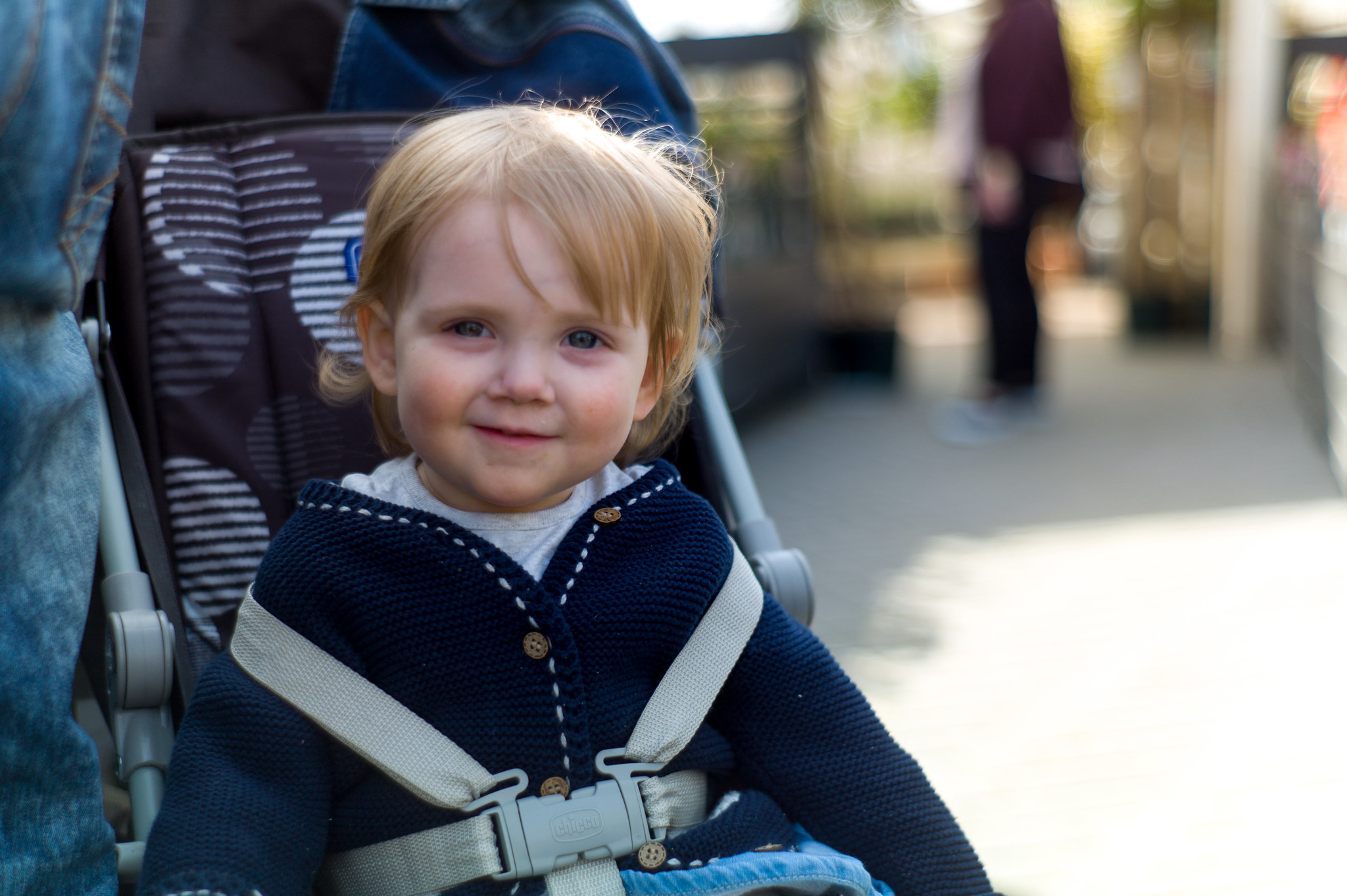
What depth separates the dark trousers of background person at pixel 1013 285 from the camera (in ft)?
18.2

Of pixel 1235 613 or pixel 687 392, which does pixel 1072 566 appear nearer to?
pixel 1235 613

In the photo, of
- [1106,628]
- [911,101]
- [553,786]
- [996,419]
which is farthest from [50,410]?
[911,101]

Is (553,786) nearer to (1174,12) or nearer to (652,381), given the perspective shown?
(652,381)

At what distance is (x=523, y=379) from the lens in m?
1.23

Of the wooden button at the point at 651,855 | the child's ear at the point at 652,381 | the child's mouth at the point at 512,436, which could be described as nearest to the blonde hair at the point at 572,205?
the child's ear at the point at 652,381

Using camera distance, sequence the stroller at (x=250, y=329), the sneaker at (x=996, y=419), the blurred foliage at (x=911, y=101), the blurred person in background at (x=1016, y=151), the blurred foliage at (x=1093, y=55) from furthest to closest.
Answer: the blurred foliage at (x=911, y=101) → the blurred foliage at (x=1093, y=55) → the sneaker at (x=996, y=419) → the blurred person in background at (x=1016, y=151) → the stroller at (x=250, y=329)

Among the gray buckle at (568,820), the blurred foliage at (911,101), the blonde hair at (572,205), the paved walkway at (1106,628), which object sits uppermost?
the blonde hair at (572,205)

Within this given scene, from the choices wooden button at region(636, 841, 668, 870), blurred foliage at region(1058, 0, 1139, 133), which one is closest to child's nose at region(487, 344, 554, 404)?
wooden button at region(636, 841, 668, 870)

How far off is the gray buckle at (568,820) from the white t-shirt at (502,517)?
222 mm

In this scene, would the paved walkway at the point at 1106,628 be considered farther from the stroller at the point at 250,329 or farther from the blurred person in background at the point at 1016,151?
the stroller at the point at 250,329

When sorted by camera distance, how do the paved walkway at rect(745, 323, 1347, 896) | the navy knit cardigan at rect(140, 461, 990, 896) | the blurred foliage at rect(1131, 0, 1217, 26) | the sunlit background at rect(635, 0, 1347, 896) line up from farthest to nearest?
the blurred foliage at rect(1131, 0, 1217, 26), the sunlit background at rect(635, 0, 1347, 896), the paved walkway at rect(745, 323, 1347, 896), the navy knit cardigan at rect(140, 461, 990, 896)

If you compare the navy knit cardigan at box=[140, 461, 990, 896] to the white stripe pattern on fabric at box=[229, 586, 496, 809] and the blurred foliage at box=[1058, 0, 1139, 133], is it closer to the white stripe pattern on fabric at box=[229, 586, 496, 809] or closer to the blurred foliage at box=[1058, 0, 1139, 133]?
the white stripe pattern on fabric at box=[229, 586, 496, 809]

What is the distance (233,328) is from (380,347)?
479mm

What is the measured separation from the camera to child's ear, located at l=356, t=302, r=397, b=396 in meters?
1.36
